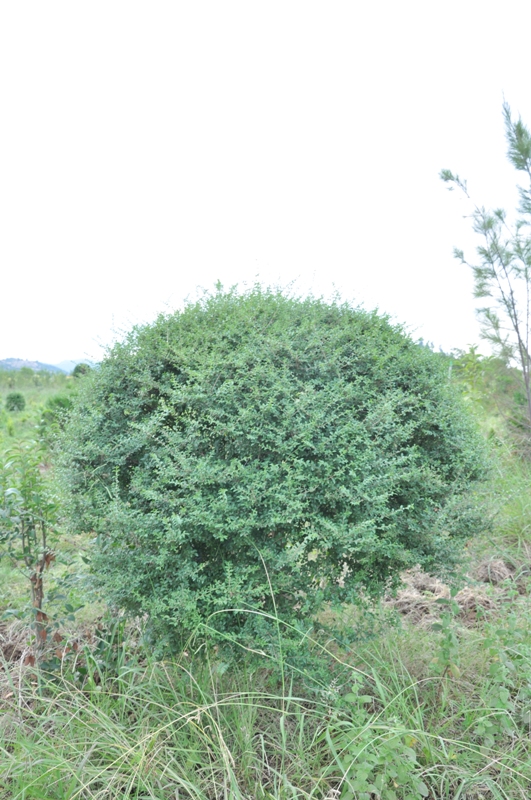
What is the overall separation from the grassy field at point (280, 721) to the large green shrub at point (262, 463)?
268mm

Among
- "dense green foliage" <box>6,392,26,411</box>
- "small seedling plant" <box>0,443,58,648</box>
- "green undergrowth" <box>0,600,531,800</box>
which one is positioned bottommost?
"green undergrowth" <box>0,600,531,800</box>

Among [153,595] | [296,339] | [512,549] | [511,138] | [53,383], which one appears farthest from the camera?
[53,383]

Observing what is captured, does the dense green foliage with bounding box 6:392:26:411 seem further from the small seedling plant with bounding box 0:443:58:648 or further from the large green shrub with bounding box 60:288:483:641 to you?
the large green shrub with bounding box 60:288:483:641

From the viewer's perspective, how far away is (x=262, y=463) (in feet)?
8.21

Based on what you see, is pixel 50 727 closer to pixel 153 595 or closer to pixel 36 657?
pixel 36 657

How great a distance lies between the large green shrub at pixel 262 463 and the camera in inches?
96.1

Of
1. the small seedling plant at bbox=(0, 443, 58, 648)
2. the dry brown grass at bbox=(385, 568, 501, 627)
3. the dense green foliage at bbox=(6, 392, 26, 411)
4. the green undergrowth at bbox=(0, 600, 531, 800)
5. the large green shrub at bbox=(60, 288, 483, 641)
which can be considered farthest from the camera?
the dense green foliage at bbox=(6, 392, 26, 411)

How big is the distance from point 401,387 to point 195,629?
157 centimetres

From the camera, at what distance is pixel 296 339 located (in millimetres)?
2889

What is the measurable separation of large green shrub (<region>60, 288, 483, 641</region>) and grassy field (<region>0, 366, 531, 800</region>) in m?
0.27

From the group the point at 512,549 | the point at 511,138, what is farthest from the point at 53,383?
the point at 512,549

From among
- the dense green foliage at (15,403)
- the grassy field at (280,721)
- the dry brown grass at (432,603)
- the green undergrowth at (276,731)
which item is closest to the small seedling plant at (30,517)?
the grassy field at (280,721)

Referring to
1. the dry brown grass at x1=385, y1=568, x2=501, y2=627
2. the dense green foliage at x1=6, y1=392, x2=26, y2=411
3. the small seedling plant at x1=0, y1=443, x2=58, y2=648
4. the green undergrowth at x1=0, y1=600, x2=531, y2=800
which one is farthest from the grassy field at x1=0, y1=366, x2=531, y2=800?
the dense green foliage at x1=6, y1=392, x2=26, y2=411

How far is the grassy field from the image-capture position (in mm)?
2156
